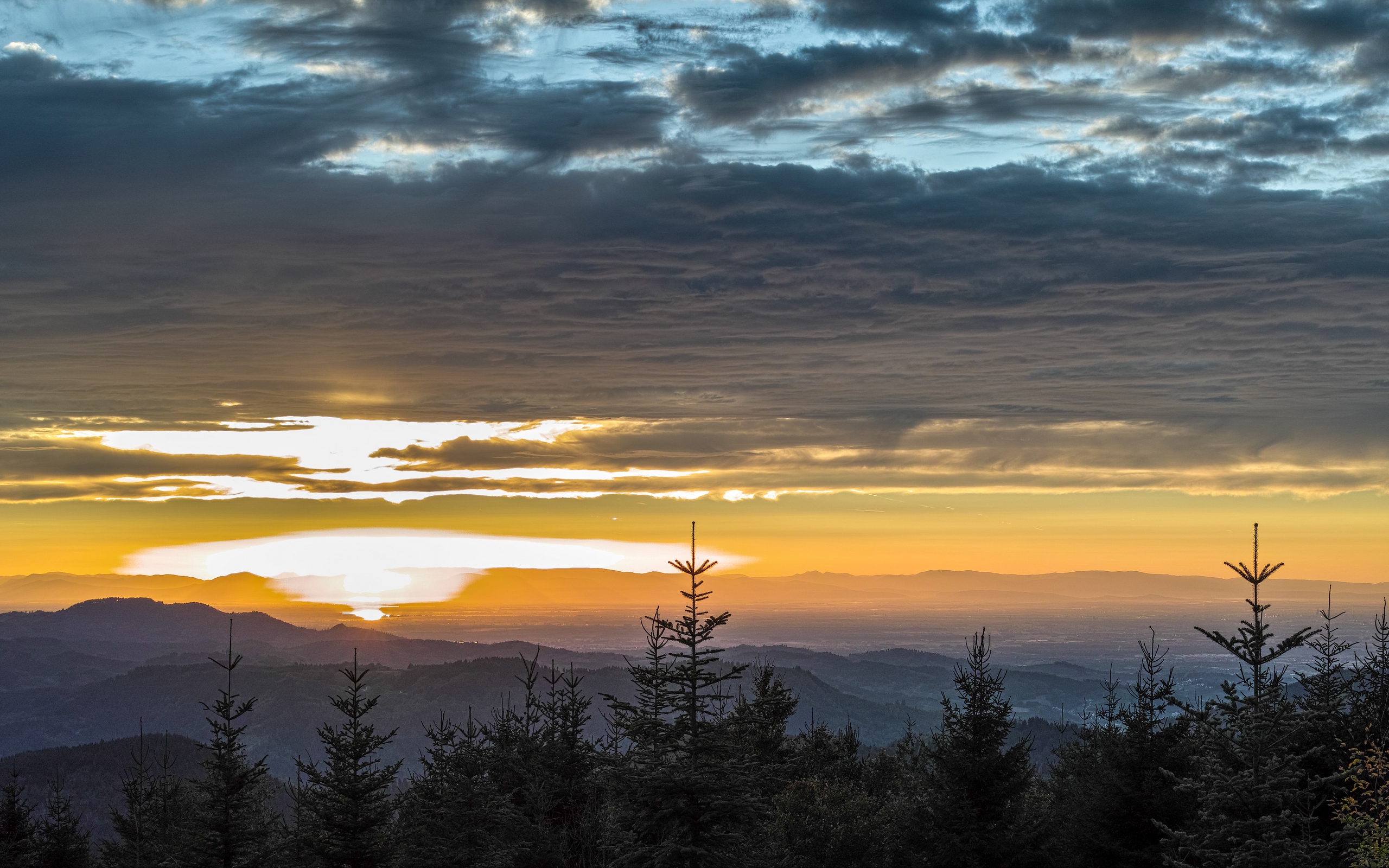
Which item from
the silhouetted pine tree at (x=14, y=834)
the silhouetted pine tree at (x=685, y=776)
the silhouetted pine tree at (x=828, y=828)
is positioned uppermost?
the silhouetted pine tree at (x=685, y=776)

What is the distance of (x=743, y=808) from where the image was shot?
26812 millimetres

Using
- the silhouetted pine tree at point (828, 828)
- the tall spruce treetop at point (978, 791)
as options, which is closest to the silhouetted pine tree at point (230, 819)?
the silhouetted pine tree at point (828, 828)

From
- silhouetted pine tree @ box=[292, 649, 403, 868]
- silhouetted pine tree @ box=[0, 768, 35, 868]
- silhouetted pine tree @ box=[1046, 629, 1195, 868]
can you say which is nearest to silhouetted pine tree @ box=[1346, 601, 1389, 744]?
silhouetted pine tree @ box=[1046, 629, 1195, 868]

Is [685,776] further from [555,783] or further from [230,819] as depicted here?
[555,783]

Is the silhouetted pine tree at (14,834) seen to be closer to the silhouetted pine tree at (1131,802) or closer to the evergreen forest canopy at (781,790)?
the evergreen forest canopy at (781,790)

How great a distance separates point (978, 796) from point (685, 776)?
1612 centimetres

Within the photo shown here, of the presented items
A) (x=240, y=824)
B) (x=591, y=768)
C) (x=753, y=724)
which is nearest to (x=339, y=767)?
(x=240, y=824)

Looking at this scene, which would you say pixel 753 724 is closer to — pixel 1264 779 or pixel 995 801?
pixel 995 801

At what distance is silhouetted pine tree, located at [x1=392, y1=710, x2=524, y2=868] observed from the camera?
37219mm

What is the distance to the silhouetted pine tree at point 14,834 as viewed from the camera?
165 feet

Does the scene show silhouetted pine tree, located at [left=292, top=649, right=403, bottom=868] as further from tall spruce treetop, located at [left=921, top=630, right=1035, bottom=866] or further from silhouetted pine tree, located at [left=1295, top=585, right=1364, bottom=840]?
silhouetted pine tree, located at [left=1295, top=585, right=1364, bottom=840]

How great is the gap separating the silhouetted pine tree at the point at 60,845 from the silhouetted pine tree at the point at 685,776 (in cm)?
4204

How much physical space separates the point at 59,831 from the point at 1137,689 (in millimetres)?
56091

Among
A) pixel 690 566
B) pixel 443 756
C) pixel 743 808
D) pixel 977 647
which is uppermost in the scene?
pixel 690 566
